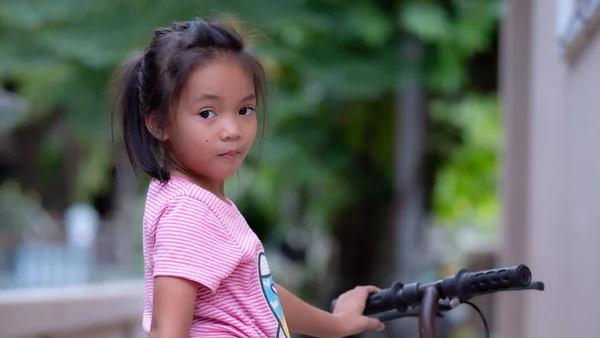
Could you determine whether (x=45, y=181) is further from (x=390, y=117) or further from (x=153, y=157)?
(x=153, y=157)

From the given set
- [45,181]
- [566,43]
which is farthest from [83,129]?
[45,181]

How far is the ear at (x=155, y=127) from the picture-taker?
80.9 inches

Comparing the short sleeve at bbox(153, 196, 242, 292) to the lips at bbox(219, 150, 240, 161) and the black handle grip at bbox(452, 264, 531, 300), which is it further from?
the black handle grip at bbox(452, 264, 531, 300)

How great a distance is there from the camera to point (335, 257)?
1333 centimetres

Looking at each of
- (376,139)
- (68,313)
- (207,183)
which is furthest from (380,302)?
(376,139)

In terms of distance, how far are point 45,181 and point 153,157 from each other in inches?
1012

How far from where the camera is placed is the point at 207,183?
2.10 meters

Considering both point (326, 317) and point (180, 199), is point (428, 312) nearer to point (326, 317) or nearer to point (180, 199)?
point (326, 317)

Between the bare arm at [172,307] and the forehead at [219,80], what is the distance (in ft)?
1.19

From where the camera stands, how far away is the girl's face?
200 cm

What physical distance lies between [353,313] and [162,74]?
77cm

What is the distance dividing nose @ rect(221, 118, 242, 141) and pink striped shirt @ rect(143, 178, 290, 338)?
0.37 ft

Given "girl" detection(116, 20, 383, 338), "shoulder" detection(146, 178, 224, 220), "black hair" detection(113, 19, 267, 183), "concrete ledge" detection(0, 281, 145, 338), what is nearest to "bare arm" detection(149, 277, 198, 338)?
"girl" detection(116, 20, 383, 338)

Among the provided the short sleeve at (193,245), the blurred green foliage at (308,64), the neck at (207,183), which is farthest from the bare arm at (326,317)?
the blurred green foliage at (308,64)
